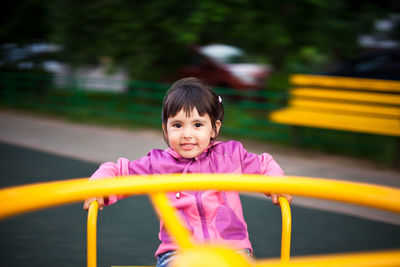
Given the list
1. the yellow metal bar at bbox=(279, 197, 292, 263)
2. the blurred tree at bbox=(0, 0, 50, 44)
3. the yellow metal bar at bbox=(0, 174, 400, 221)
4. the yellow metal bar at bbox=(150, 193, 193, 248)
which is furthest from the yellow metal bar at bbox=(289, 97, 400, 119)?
the blurred tree at bbox=(0, 0, 50, 44)

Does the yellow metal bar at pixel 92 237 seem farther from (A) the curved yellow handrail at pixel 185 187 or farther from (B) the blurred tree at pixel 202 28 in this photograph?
(B) the blurred tree at pixel 202 28

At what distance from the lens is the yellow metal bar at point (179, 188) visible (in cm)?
98

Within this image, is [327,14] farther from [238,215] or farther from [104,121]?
[238,215]

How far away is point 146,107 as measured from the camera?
9.20 metres

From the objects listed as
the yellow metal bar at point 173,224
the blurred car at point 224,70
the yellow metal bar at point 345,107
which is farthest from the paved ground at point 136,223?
the blurred car at point 224,70

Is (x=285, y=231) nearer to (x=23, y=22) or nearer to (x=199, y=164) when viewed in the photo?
(x=199, y=164)

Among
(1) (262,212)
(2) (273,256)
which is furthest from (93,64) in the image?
(2) (273,256)

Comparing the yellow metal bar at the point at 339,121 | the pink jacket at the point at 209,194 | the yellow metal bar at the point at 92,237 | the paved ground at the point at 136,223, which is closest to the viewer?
the yellow metal bar at the point at 92,237

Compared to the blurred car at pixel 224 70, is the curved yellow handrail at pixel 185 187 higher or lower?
lower

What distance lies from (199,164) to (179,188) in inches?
40.4

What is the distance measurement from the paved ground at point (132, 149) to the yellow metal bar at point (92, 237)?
140 inches

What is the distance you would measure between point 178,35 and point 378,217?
4.77m

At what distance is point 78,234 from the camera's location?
3984 millimetres

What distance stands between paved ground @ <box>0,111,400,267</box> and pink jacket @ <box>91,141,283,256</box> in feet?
5.04
